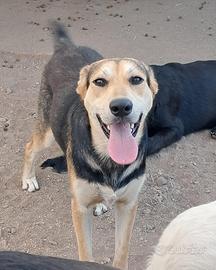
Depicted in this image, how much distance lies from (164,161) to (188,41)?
11.0 ft

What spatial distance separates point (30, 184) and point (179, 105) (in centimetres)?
158

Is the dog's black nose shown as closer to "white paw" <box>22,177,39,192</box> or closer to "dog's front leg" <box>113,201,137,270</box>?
"dog's front leg" <box>113,201,137,270</box>

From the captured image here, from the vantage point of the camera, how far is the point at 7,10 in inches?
382

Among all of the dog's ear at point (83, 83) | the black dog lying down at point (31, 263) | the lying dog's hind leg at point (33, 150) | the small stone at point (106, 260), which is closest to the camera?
the black dog lying down at point (31, 263)

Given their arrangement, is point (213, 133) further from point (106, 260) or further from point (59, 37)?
point (106, 260)

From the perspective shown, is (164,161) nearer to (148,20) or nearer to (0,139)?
(0,139)

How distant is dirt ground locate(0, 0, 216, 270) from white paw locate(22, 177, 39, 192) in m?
0.06

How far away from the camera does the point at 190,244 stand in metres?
2.28

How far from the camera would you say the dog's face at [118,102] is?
373 centimetres

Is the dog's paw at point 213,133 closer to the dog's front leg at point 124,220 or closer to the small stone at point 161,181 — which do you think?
the small stone at point 161,181

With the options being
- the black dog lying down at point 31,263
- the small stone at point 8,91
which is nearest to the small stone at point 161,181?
the small stone at point 8,91

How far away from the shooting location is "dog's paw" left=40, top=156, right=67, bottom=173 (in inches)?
211

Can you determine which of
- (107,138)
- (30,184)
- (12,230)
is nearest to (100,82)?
(107,138)

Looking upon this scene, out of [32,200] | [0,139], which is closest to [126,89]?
[32,200]
